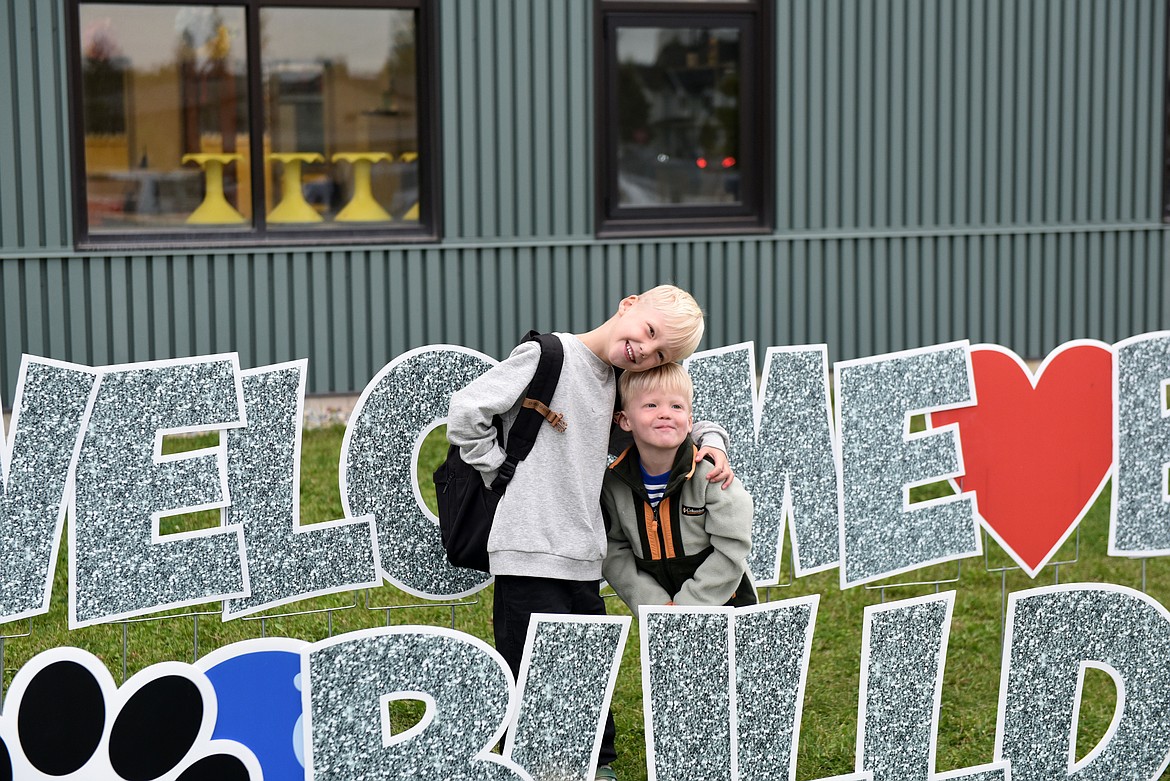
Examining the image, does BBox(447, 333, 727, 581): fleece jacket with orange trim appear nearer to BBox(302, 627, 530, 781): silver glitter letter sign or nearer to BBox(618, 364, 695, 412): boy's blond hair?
BBox(618, 364, 695, 412): boy's blond hair

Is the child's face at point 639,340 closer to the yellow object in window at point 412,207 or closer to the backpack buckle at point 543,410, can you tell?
the backpack buckle at point 543,410

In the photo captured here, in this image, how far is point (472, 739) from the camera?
9.47 feet

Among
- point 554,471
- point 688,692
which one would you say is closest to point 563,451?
point 554,471

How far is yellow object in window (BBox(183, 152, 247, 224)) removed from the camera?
777cm

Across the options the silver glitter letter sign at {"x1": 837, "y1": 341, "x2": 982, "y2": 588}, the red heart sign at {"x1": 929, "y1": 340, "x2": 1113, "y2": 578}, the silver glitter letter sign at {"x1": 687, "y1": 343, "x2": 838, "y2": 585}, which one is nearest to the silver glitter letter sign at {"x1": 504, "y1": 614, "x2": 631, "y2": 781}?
the silver glitter letter sign at {"x1": 687, "y1": 343, "x2": 838, "y2": 585}

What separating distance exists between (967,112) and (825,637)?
4.78 m

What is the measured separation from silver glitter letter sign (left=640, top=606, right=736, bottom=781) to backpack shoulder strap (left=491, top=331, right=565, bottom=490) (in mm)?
420

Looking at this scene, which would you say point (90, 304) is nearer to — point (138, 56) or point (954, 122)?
point (138, 56)

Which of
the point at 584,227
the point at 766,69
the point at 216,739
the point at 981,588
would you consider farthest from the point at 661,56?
the point at 216,739

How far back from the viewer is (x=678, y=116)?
28.0 feet

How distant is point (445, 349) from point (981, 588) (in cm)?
293

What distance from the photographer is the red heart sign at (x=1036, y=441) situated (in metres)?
3.66

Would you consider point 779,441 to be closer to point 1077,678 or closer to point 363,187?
point 1077,678

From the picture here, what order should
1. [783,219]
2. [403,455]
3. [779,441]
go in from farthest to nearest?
[783,219]
[779,441]
[403,455]
